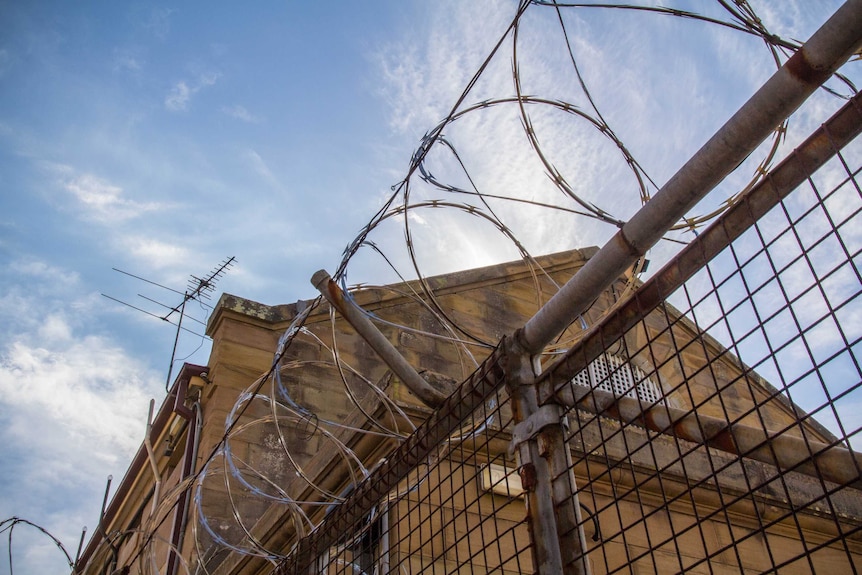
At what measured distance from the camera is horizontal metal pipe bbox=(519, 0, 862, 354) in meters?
1.99

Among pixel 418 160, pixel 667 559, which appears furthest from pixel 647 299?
pixel 667 559

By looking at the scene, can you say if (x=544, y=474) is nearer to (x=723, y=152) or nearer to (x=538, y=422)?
(x=538, y=422)

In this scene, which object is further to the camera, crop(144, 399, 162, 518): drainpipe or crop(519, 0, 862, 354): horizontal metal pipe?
crop(144, 399, 162, 518): drainpipe

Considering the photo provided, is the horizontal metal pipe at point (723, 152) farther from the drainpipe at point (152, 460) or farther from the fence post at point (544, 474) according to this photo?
the drainpipe at point (152, 460)

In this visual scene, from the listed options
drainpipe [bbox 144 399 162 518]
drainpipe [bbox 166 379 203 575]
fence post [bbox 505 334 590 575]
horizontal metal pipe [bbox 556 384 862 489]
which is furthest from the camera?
drainpipe [bbox 144 399 162 518]

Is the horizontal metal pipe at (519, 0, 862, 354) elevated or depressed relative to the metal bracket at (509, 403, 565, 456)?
elevated

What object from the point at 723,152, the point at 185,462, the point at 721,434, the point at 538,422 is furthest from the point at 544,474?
the point at 185,462

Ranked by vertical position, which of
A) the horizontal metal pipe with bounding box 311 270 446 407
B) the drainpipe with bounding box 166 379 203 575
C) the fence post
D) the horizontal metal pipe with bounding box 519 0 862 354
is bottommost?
the fence post

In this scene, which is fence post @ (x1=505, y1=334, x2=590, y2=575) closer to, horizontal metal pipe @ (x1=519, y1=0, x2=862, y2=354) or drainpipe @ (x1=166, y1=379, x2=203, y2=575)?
horizontal metal pipe @ (x1=519, y1=0, x2=862, y2=354)

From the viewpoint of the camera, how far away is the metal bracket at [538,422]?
109 inches

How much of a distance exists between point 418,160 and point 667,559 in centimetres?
312

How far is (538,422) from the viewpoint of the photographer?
A: 9.16 feet

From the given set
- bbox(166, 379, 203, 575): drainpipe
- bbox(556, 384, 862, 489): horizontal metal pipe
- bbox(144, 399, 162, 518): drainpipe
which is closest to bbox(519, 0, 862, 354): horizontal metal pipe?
bbox(556, 384, 862, 489): horizontal metal pipe

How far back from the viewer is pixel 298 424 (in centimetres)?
933
